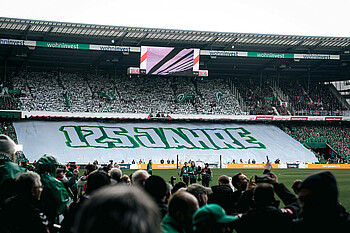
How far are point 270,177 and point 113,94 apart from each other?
5998 cm

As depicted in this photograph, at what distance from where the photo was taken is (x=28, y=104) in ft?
193

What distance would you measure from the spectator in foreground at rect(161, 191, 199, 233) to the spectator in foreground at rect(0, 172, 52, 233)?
1.54 metres

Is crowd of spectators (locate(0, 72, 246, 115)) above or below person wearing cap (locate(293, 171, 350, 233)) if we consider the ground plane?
above

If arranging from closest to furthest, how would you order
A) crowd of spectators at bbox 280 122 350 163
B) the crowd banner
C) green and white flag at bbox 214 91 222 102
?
the crowd banner
crowd of spectators at bbox 280 122 350 163
green and white flag at bbox 214 91 222 102

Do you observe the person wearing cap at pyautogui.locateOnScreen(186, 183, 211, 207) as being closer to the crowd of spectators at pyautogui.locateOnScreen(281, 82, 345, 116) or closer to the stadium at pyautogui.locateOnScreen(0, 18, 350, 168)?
the stadium at pyautogui.locateOnScreen(0, 18, 350, 168)

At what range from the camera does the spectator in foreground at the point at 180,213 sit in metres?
4.34

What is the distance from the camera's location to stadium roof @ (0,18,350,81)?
182 ft

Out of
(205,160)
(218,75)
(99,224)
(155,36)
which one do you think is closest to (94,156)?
(205,160)

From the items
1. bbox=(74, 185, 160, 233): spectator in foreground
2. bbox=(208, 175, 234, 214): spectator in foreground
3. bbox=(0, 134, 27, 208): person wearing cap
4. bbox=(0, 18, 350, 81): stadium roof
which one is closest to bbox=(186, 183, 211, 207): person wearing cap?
bbox=(208, 175, 234, 214): spectator in foreground

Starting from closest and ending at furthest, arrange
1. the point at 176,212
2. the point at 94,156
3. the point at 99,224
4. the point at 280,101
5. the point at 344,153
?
the point at 99,224 < the point at 176,212 < the point at 94,156 < the point at 344,153 < the point at 280,101

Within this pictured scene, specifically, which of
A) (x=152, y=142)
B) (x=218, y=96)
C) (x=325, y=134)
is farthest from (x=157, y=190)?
(x=325, y=134)

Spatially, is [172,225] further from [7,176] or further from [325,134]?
[325,134]

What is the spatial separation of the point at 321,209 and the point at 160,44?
58893mm

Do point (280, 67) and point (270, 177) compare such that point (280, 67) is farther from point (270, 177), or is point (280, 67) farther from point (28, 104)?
point (270, 177)
